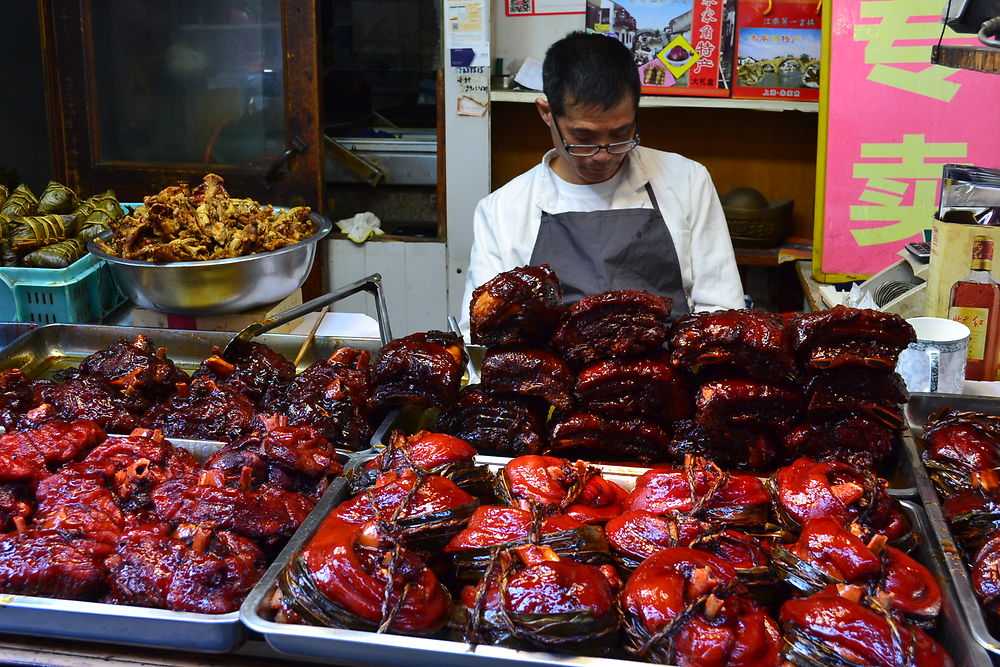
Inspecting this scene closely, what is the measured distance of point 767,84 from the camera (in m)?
4.82

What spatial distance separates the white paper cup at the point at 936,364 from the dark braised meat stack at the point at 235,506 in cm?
155

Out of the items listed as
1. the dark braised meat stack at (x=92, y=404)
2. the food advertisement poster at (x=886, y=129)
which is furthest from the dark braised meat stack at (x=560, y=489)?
the food advertisement poster at (x=886, y=129)

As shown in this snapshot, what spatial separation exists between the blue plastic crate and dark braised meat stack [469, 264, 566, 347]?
1.93 meters

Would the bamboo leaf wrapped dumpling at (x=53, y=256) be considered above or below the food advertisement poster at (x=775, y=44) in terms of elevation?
below

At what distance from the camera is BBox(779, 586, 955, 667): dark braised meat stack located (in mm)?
1240

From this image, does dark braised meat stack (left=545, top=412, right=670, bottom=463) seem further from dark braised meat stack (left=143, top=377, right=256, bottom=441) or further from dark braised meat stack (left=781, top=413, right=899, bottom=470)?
dark braised meat stack (left=143, top=377, right=256, bottom=441)

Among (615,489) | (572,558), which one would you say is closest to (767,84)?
(615,489)

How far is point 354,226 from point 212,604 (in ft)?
13.4

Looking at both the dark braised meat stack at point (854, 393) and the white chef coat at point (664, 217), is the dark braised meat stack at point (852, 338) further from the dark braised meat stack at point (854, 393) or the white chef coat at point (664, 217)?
the white chef coat at point (664, 217)

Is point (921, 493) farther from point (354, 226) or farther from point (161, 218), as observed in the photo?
point (354, 226)

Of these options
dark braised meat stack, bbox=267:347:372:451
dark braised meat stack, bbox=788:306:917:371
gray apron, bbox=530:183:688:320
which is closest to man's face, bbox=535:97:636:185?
gray apron, bbox=530:183:688:320

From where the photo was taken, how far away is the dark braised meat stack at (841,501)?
1.56 metres

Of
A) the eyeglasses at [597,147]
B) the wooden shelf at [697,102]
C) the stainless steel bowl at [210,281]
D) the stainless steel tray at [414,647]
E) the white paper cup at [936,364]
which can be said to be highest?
the wooden shelf at [697,102]

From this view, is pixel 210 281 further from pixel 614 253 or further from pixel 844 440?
pixel 844 440
